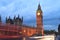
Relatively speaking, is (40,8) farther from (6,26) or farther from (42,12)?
(6,26)

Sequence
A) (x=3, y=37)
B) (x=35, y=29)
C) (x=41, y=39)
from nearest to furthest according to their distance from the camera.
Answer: (x=3, y=37), (x=41, y=39), (x=35, y=29)

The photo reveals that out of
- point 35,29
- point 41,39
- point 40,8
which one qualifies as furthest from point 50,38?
point 40,8

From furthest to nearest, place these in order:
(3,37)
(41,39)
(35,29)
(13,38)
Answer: (35,29)
(41,39)
(13,38)
(3,37)

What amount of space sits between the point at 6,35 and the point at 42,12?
119 ft

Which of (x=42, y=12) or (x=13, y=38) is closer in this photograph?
(x=13, y=38)

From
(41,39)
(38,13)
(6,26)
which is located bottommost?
(41,39)

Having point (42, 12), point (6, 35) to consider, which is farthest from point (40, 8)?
point (6, 35)

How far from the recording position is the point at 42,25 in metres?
61.3

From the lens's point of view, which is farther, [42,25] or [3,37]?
[42,25]

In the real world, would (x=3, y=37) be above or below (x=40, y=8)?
below

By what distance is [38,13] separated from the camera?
2419 inches

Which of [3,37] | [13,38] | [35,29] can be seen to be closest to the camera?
[3,37]

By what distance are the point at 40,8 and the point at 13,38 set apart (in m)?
35.8

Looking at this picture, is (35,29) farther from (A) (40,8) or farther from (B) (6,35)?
(B) (6,35)
